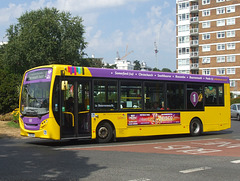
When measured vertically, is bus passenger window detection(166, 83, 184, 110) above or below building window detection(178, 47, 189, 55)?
below

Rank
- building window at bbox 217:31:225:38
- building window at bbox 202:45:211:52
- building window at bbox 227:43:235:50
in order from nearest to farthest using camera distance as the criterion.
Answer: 1. building window at bbox 227:43:235:50
2. building window at bbox 217:31:225:38
3. building window at bbox 202:45:211:52

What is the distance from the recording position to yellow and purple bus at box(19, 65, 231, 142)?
44.1 feet

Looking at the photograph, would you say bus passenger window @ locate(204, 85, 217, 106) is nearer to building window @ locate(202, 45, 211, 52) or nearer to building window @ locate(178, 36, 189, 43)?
building window @ locate(202, 45, 211, 52)

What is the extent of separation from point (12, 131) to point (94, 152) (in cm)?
905

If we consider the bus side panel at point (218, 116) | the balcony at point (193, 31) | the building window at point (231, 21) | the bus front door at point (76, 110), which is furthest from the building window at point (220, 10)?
the bus front door at point (76, 110)

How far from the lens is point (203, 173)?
802 cm

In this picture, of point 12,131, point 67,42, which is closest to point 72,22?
point 67,42

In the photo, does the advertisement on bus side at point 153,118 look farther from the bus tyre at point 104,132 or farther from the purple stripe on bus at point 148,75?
the purple stripe on bus at point 148,75

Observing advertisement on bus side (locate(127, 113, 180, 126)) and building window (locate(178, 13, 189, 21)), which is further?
building window (locate(178, 13, 189, 21))

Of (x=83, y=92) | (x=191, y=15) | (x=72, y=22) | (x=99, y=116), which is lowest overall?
(x=99, y=116)

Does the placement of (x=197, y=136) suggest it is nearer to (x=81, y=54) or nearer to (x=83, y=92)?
(x=83, y=92)

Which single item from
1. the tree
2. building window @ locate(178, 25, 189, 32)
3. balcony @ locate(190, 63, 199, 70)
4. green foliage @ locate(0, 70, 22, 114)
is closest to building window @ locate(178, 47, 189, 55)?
balcony @ locate(190, 63, 199, 70)

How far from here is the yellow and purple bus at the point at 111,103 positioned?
13.5 m

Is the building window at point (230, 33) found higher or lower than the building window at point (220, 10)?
lower
